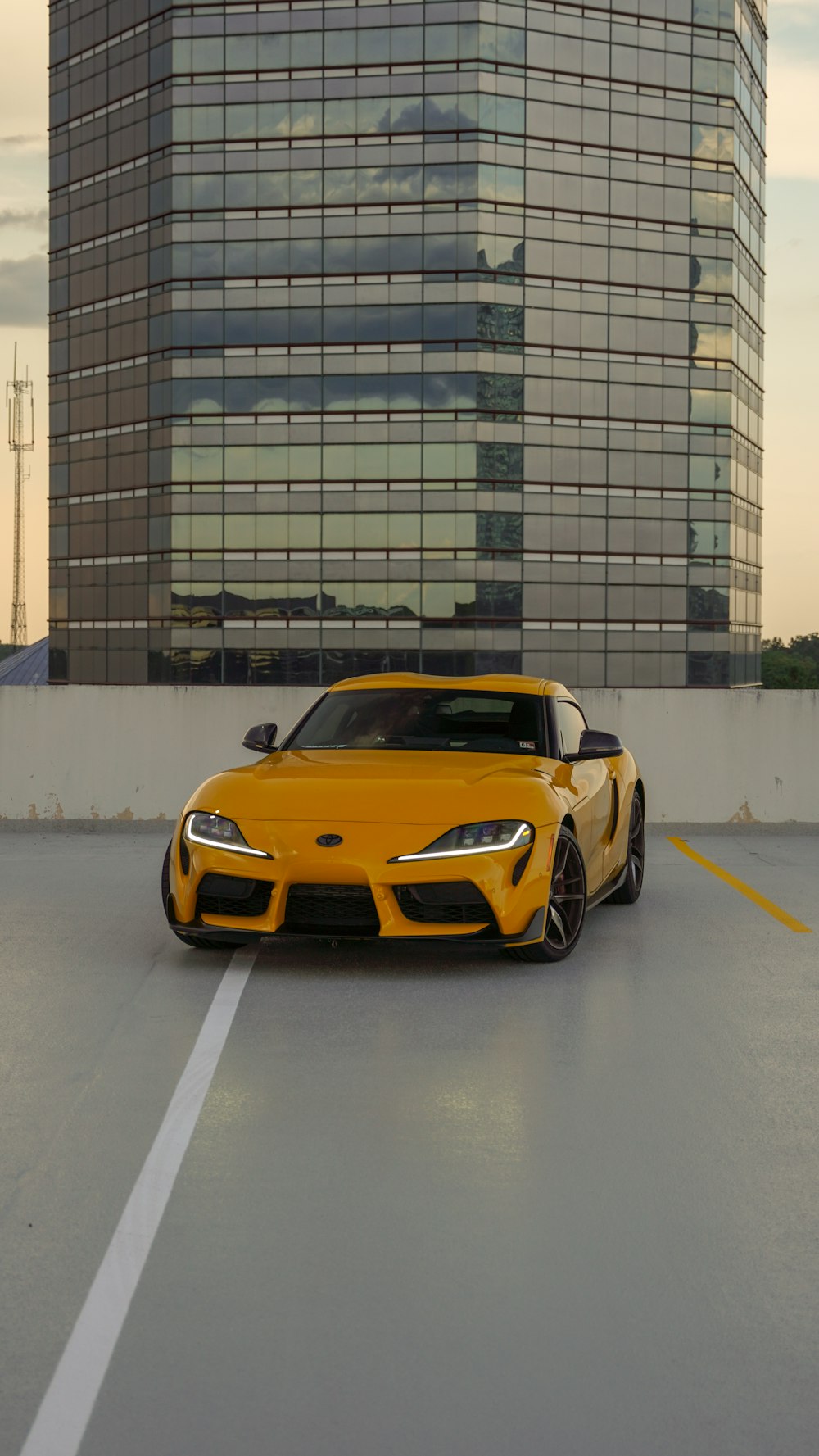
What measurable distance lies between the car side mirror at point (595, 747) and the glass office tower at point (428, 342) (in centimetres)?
6521

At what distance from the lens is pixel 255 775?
7961 mm

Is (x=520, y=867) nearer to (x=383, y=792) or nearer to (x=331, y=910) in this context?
(x=383, y=792)

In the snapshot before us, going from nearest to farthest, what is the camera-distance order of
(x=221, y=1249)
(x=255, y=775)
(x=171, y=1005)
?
1. (x=221, y=1249)
2. (x=171, y=1005)
3. (x=255, y=775)

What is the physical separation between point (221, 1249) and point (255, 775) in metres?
A: 4.30

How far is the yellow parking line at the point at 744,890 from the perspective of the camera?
30.0 feet

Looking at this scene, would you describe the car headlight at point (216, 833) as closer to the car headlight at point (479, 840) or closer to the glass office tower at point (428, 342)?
the car headlight at point (479, 840)

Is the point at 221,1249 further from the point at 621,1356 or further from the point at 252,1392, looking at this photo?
the point at 621,1356

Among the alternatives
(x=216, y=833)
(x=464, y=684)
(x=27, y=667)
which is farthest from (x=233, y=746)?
(x=27, y=667)

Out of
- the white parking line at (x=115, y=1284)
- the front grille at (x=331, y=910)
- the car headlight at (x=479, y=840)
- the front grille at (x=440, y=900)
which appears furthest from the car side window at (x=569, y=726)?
the white parking line at (x=115, y=1284)

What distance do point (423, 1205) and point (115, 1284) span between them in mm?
899

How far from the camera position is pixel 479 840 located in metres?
7.38

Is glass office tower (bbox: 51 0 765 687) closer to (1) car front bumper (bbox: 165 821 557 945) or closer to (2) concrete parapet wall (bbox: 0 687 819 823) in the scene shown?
(2) concrete parapet wall (bbox: 0 687 819 823)

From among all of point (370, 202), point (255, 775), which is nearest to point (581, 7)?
point (370, 202)

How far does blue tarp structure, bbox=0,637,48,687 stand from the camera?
395 ft
